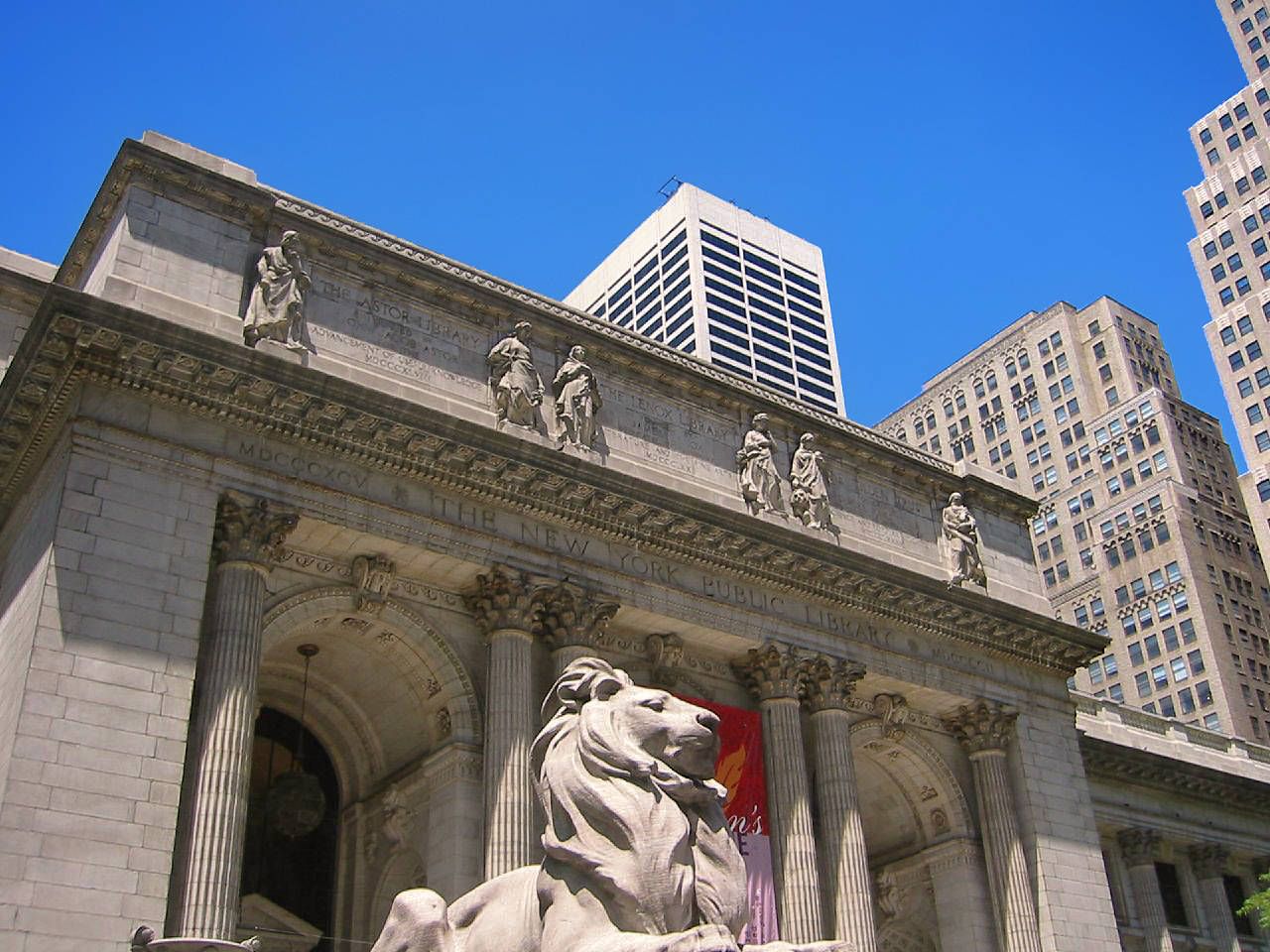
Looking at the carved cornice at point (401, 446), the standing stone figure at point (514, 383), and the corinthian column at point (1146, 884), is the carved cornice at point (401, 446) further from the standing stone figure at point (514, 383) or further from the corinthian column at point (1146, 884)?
the corinthian column at point (1146, 884)

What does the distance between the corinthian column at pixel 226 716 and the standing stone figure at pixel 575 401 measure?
7.31m

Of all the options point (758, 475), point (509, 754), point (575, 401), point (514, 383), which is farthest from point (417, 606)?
point (758, 475)

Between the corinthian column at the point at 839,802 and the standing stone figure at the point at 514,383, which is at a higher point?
the standing stone figure at the point at 514,383

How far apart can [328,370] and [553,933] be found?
21260 mm

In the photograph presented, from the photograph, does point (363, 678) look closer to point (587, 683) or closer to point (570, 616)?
point (570, 616)

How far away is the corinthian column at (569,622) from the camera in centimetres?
2920

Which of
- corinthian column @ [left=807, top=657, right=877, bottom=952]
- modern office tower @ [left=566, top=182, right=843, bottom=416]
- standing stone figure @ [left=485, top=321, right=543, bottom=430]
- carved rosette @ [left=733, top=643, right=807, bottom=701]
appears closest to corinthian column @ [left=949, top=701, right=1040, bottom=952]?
corinthian column @ [left=807, top=657, right=877, bottom=952]

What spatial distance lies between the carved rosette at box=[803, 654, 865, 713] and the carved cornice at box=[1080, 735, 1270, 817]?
1422 cm

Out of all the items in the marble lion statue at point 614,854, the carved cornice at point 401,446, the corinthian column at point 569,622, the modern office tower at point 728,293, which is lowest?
the marble lion statue at point 614,854

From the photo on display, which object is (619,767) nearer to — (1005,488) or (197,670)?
(197,670)

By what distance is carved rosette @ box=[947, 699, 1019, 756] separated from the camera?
3672cm

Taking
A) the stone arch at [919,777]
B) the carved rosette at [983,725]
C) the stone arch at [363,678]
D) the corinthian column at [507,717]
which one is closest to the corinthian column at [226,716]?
the stone arch at [363,678]

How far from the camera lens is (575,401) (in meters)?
32.0

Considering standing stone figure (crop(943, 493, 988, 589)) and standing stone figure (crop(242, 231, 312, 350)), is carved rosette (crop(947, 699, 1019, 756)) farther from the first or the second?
standing stone figure (crop(242, 231, 312, 350))
